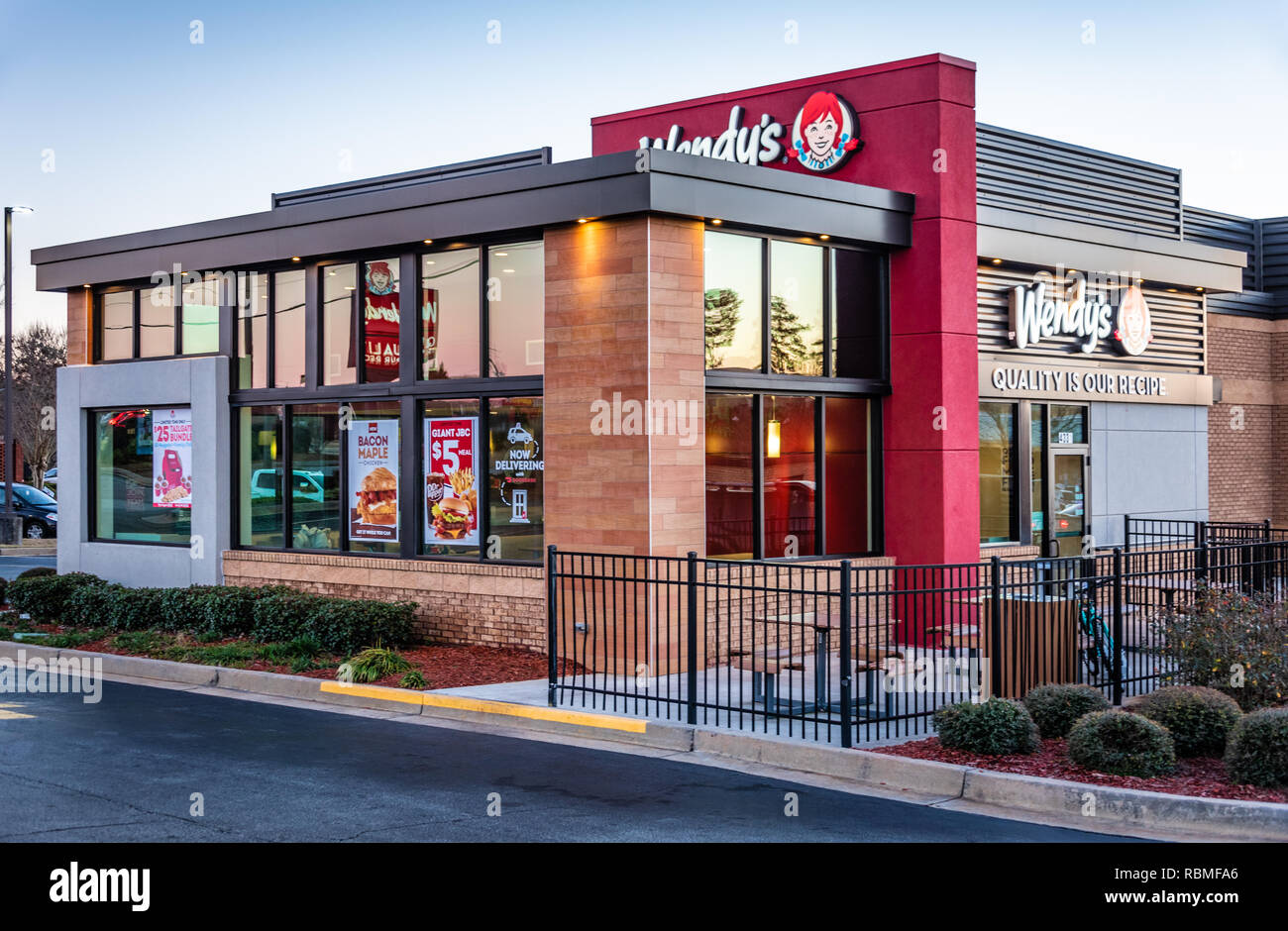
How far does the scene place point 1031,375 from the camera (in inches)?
755

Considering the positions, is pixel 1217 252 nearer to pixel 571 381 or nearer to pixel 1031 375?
pixel 1031 375

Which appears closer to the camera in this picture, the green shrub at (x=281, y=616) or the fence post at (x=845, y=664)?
the fence post at (x=845, y=664)

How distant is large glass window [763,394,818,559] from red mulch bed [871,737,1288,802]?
5.74 metres

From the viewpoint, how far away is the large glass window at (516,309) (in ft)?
52.3

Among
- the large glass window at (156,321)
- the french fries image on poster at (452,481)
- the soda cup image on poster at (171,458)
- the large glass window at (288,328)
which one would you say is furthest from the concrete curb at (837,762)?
the large glass window at (156,321)

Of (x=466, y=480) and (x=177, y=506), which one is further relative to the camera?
(x=177, y=506)

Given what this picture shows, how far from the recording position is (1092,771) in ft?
31.6

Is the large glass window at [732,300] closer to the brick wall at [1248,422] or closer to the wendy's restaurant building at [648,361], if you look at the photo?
the wendy's restaurant building at [648,361]

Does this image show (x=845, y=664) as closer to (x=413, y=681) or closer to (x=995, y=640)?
(x=995, y=640)

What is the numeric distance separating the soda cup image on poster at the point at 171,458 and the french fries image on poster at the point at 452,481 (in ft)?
16.3

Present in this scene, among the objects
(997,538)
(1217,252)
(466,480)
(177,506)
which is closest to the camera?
(466,480)
